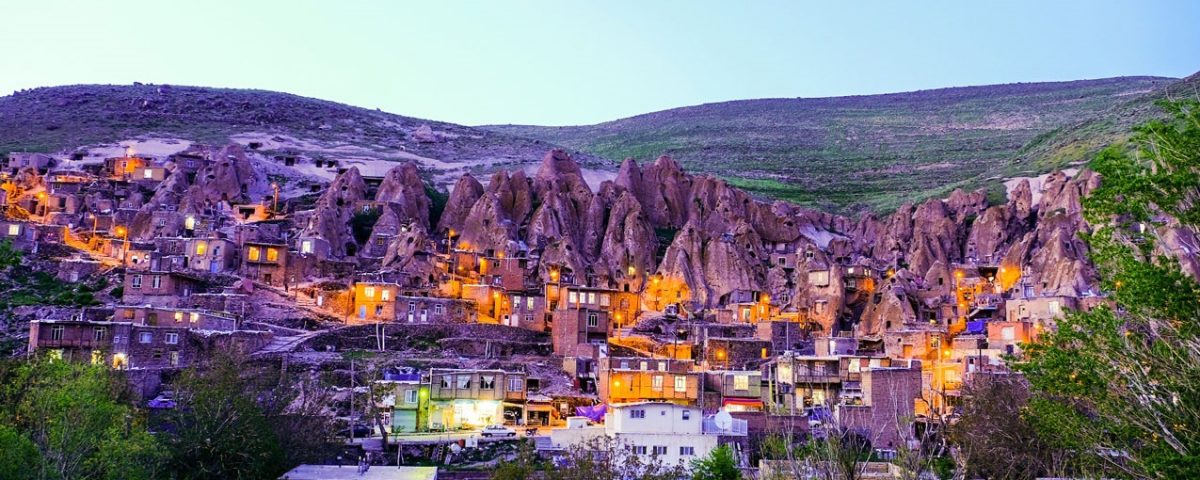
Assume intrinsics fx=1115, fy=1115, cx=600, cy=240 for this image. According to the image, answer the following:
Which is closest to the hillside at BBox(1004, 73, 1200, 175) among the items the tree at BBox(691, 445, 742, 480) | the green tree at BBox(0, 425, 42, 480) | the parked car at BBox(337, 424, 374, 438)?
the tree at BBox(691, 445, 742, 480)

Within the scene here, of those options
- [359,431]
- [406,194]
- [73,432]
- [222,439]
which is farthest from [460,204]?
[73,432]

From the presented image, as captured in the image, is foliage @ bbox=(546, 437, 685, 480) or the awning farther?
the awning

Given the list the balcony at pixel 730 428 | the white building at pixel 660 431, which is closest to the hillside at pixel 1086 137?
the balcony at pixel 730 428

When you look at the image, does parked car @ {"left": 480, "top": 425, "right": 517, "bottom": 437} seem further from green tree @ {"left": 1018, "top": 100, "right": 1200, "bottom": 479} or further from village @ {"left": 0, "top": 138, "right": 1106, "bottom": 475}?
green tree @ {"left": 1018, "top": 100, "right": 1200, "bottom": 479}

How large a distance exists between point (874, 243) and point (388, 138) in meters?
92.4

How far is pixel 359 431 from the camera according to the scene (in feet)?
189

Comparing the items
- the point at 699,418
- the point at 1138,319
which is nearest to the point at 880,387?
the point at 699,418

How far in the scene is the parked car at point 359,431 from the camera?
186 ft

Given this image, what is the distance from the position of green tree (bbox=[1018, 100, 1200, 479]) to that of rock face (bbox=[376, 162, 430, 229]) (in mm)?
84135

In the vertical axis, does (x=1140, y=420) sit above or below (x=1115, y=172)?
below

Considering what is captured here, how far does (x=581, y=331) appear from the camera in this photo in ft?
246

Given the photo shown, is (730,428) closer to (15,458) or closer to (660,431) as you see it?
(660,431)

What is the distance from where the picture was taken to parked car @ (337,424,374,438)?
5684 centimetres

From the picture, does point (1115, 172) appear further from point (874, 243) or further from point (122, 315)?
point (874, 243)
